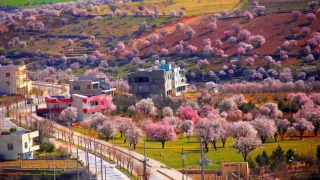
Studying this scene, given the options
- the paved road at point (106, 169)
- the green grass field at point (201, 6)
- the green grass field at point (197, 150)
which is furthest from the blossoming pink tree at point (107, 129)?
the green grass field at point (201, 6)

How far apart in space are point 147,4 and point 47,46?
87.2ft

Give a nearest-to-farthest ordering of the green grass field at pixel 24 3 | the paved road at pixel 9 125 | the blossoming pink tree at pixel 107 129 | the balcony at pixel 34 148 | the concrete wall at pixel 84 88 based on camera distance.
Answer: the balcony at pixel 34 148
the blossoming pink tree at pixel 107 129
the paved road at pixel 9 125
the concrete wall at pixel 84 88
the green grass field at pixel 24 3

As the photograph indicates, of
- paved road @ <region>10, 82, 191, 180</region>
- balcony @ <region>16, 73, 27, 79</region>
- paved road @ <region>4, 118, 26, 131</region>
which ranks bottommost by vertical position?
paved road @ <region>10, 82, 191, 180</region>

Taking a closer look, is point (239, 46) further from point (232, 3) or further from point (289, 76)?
point (232, 3)

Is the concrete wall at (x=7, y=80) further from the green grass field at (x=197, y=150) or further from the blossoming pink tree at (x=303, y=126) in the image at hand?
the blossoming pink tree at (x=303, y=126)

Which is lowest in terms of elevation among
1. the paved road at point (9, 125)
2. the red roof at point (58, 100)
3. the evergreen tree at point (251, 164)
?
the evergreen tree at point (251, 164)

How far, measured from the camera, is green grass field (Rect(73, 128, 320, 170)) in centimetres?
6156

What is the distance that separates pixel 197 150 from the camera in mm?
66438

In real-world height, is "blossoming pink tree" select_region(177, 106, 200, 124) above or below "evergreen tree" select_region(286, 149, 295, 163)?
above

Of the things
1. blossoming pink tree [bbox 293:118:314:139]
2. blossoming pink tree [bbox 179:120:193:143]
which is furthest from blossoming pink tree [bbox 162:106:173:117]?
blossoming pink tree [bbox 293:118:314:139]

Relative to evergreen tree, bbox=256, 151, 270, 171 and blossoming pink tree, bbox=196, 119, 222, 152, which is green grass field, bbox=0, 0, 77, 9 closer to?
blossoming pink tree, bbox=196, 119, 222, 152

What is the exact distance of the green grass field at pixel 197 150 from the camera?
61562mm

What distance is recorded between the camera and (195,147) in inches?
2687

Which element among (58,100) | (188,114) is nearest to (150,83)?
(58,100)
